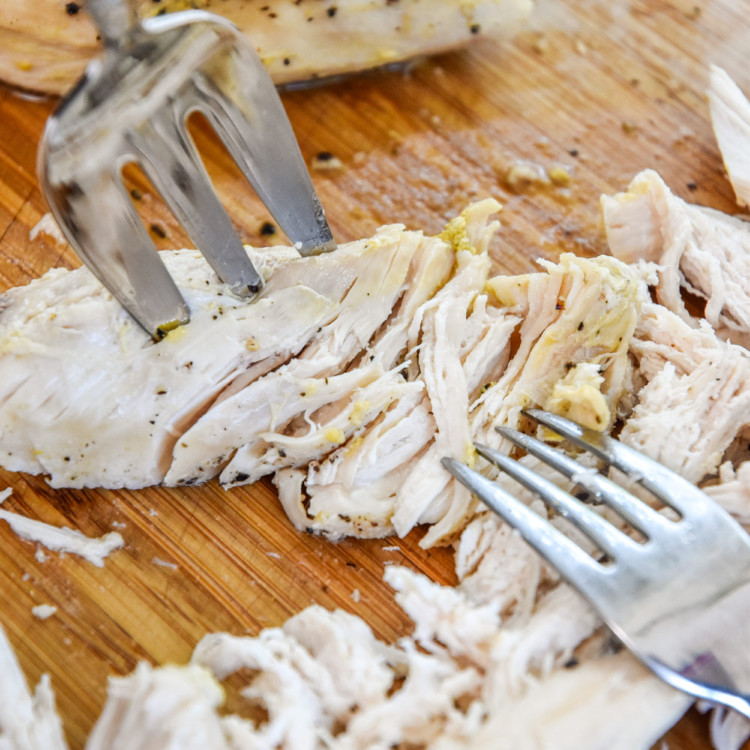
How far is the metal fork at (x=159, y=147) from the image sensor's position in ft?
4.99

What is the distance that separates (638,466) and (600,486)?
0.11 m

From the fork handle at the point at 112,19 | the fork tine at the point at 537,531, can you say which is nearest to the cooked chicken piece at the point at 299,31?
the fork handle at the point at 112,19

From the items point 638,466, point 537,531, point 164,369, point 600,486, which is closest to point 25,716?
point 164,369

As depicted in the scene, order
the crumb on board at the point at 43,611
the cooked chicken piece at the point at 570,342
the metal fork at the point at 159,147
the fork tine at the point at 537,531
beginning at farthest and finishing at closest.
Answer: the cooked chicken piece at the point at 570,342 < the crumb on board at the point at 43,611 < the fork tine at the point at 537,531 < the metal fork at the point at 159,147

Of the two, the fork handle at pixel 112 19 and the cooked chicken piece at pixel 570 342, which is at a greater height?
the fork handle at pixel 112 19

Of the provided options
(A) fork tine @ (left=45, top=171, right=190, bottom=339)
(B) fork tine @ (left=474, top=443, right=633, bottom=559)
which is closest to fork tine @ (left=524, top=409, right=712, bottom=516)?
(B) fork tine @ (left=474, top=443, right=633, bottom=559)

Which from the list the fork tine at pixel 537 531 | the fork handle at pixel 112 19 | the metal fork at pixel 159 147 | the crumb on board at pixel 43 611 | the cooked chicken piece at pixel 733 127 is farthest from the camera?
the cooked chicken piece at pixel 733 127

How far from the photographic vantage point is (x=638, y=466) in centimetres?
180

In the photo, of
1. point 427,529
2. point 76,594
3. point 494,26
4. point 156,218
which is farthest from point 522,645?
point 494,26

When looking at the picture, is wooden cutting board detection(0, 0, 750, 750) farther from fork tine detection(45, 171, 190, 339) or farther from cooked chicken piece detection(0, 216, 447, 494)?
fork tine detection(45, 171, 190, 339)

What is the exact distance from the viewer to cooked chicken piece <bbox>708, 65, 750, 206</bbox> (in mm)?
2455

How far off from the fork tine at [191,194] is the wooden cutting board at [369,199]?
0.44 metres

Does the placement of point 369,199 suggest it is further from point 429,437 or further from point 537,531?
point 537,531

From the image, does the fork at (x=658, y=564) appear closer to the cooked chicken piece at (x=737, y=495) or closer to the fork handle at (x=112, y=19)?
the cooked chicken piece at (x=737, y=495)
